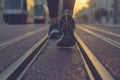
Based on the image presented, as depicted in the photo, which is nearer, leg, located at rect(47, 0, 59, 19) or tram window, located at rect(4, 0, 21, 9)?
leg, located at rect(47, 0, 59, 19)

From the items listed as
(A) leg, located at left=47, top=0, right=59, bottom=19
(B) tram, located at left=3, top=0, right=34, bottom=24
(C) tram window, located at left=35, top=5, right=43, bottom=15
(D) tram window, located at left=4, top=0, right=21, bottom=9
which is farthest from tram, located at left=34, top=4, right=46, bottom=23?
(A) leg, located at left=47, top=0, right=59, bottom=19

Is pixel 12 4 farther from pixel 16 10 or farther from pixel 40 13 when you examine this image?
pixel 40 13

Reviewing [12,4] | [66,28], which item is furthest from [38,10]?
[66,28]

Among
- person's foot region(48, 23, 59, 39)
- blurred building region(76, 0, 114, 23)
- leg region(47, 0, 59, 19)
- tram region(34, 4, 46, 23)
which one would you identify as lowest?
blurred building region(76, 0, 114, 23)

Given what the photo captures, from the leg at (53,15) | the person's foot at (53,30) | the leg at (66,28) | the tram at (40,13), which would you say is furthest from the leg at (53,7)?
the tram at (40,13)

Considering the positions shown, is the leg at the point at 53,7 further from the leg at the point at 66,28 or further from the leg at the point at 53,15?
the leg at the point at 66,28

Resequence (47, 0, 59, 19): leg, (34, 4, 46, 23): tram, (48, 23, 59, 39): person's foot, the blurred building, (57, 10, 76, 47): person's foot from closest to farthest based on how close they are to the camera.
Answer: (57, 10, 76, 47): person's foot
(47, 0, 59, 19): leg
(48, 23, 59, 39): person's foot
(34, 4, 46, 23): tram
the blurred building

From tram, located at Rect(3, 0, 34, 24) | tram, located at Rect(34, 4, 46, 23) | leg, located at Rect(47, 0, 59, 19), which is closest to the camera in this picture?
leg, located at Rect(47, 0, 59, 19)

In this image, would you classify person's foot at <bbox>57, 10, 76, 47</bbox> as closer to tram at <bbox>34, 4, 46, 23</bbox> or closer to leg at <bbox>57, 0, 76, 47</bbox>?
leg at <bbox>57, 0, 76, 47</bbox>

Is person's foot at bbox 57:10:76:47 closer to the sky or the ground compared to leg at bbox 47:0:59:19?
closer to the ground

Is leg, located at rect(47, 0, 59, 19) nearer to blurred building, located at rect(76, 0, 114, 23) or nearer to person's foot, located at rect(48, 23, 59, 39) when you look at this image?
person's foot, located at rect(48, 23, 59, 39)

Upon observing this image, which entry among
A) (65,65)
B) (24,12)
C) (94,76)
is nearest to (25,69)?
(65,65)

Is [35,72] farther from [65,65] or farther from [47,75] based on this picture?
[65,65]

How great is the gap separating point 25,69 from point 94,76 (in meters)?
0.81
